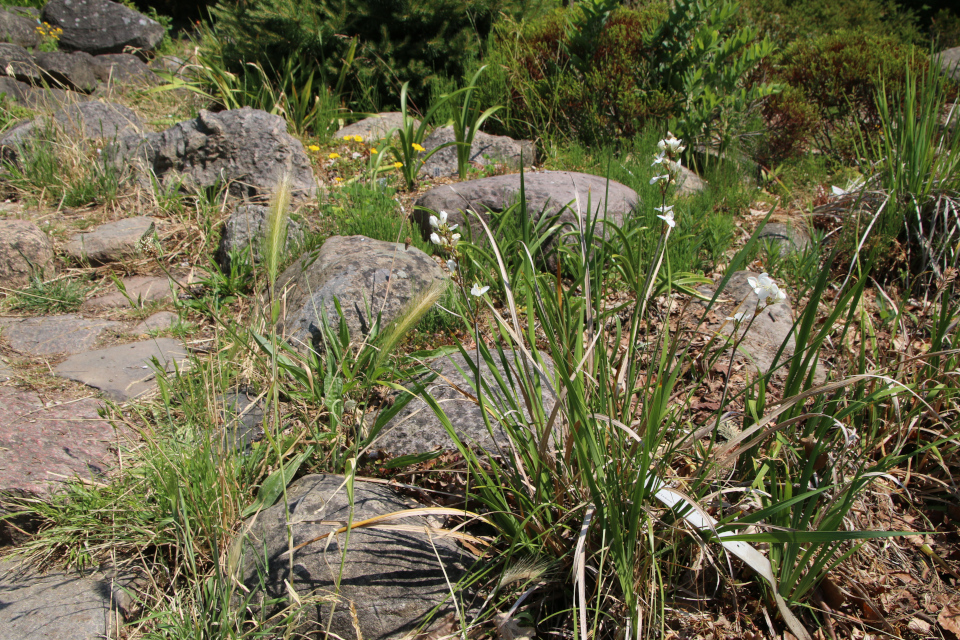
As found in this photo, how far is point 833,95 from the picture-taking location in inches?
200

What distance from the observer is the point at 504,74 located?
5.37 metres

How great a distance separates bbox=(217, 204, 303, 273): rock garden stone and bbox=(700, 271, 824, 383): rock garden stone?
2446 millimetres

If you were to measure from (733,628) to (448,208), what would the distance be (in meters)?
2.95

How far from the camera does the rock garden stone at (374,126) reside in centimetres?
Answer: 550

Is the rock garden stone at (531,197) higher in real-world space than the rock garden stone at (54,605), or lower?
higher

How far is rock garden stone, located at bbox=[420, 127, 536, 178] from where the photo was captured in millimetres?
5027

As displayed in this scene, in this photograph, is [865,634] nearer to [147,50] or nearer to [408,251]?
[408,251]

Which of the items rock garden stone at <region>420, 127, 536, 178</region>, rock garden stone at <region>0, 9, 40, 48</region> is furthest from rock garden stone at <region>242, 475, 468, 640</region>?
rock garden stone at <region>0, 9, 40, 48</region>

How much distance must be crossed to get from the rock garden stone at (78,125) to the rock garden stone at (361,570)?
406 cm

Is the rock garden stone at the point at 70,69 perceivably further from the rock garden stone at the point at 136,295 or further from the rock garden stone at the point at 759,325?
the rock garden stone at the point at 759,325

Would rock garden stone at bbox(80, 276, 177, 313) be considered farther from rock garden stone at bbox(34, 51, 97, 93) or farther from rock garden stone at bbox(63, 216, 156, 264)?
rock garden stone at bbox(34, 51, 97, 93)

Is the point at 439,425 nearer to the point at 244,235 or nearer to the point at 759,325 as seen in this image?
the point at 759,325

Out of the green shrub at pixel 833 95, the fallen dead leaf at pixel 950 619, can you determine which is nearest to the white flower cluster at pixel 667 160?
the fallen dead leaf at pixel 950 619

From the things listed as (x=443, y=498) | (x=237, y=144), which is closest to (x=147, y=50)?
(x=237, y=144)
